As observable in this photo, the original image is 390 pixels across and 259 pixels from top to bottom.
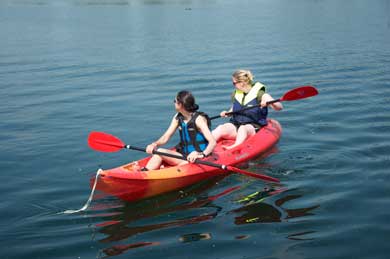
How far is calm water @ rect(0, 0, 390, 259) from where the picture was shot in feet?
18.0

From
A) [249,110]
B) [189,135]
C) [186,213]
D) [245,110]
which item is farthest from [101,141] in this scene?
[249,110]

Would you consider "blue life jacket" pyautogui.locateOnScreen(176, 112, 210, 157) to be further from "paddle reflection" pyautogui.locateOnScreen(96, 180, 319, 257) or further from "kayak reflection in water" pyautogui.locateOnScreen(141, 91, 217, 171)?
"paddle reflection" pyautogui.locateOnScreen(96, 180, 319, 257)

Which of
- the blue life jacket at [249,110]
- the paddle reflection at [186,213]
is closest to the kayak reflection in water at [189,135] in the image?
the paddle reflection at [186,213]

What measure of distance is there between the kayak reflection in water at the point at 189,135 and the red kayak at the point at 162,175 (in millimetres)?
159

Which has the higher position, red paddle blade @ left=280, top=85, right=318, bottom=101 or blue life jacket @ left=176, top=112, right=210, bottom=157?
red paddle blade @ left=280, top=85, right=318, bottom=101

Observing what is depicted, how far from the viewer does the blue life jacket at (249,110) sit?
27.3ft

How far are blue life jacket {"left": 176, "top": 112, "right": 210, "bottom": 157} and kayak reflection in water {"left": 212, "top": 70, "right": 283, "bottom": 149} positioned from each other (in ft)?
3.47

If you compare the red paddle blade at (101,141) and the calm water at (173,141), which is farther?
the red paddle blade at (101,141)

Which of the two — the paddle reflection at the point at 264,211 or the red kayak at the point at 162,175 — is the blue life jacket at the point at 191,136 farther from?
the paddle reflection at the point at 264,211

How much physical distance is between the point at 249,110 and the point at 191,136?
1.78m

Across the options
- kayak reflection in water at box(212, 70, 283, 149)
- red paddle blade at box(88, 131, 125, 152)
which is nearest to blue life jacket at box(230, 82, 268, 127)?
kayak reflection in water at box(212, 70, 283, 149)

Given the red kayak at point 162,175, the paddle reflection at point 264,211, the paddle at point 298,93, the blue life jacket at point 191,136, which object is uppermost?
the paddle at point 298,93

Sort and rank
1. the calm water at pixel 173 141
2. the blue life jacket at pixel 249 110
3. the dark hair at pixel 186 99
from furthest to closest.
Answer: the blue life jacket at pixel 249 110, the dark hair at pixel 186 99, the calm water at pixel 173 141

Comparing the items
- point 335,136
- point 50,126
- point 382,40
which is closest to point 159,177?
point 335,136
